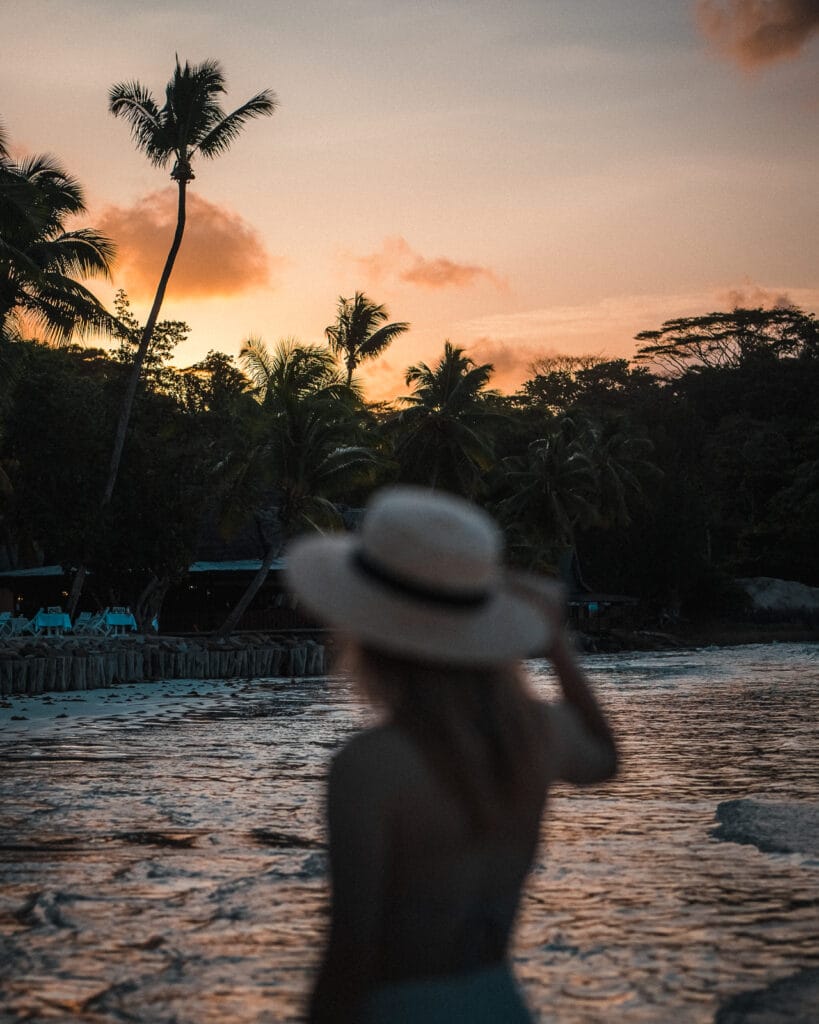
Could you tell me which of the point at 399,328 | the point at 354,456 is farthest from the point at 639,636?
the point at 354,456

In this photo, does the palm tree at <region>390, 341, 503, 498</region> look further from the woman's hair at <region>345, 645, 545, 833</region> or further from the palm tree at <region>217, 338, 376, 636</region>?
the woman's hair at <region>345, 645, 545, 833</region>

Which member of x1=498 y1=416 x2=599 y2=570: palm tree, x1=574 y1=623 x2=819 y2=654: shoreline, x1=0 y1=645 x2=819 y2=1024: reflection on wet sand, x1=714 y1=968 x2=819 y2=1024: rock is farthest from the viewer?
x1=574 y1=623 x2=819 y2=654: shoreline

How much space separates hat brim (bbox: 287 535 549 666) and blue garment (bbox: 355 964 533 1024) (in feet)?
1.85

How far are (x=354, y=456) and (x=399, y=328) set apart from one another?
62.1 ft

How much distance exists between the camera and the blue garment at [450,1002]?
88.5 inches

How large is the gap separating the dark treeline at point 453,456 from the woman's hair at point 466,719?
2807cm

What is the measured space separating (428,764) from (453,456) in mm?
44904

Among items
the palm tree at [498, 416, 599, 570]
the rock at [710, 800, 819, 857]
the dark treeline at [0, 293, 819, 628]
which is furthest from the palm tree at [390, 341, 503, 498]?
the rock at [710, 800, 819, 857]

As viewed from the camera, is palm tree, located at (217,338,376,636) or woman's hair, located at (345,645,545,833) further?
palm tree, located at (217,338,376,636)

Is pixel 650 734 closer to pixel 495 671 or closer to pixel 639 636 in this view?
pixel 495 671

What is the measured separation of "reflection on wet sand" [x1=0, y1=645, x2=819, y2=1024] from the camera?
5195mm

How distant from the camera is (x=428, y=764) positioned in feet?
7.38

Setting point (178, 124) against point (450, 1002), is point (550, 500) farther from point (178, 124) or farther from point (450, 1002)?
point (450, 1002)

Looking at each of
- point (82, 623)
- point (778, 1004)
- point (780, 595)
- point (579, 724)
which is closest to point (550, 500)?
point (780, 595)
